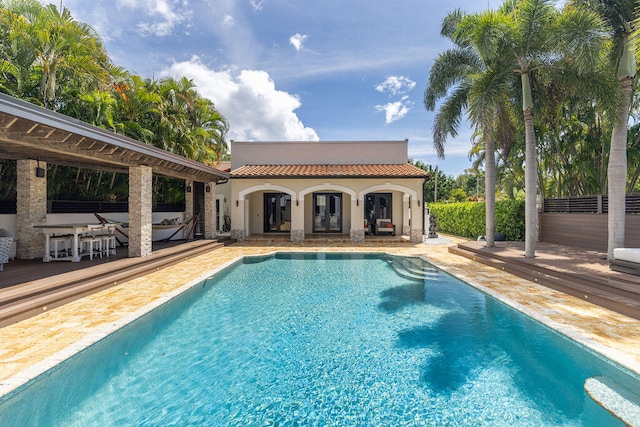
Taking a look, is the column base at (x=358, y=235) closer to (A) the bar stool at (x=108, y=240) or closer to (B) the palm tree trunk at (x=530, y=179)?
(B) the palm tree trunk at (x=530, y=179)

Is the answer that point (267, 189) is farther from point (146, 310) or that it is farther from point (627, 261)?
point (627, 261)

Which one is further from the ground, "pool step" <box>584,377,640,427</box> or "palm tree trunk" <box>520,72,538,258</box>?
"palm tree trunk" <box>520,72,538,258</box>

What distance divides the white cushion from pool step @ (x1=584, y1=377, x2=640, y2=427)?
5.25 metres

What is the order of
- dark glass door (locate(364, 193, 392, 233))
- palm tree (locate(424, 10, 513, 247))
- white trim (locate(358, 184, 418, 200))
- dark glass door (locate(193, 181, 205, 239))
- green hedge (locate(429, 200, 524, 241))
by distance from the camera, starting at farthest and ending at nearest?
dark glass door (locate(364, 193, 392, 233)) → dark glass door (locate(193, 181, 205, 239)) → white trim (locate(358, 184, 418, 200)) → green hedge (locate(429, 200, 524, 241)) → palm tree (locate(424, 10, 513, 247))

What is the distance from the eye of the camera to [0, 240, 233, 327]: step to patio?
18.8 feet

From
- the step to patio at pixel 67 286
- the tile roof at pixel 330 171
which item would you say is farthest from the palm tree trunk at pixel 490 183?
the step to patio at pixel 67 286

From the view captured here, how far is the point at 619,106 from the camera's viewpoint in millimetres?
8570

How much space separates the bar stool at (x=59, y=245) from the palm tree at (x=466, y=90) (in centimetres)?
1481

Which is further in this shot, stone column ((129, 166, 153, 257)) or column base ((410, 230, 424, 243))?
column base ((410, 230, 424, 243))

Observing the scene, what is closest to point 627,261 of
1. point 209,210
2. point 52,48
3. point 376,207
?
point 376,207

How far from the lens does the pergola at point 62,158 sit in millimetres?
6094

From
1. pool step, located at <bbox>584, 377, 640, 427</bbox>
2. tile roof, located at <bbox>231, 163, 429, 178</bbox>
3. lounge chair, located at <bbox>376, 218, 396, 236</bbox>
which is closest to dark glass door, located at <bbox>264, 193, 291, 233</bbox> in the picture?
tile roof, located at <bbox>231, 163, 429, 178</bbox>

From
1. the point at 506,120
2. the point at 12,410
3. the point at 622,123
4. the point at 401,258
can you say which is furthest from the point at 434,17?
the point at 12,410

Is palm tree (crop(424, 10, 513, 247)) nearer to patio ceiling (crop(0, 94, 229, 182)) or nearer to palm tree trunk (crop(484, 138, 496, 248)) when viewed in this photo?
palm tree trunk (crop(484, 138, 496, 248))
